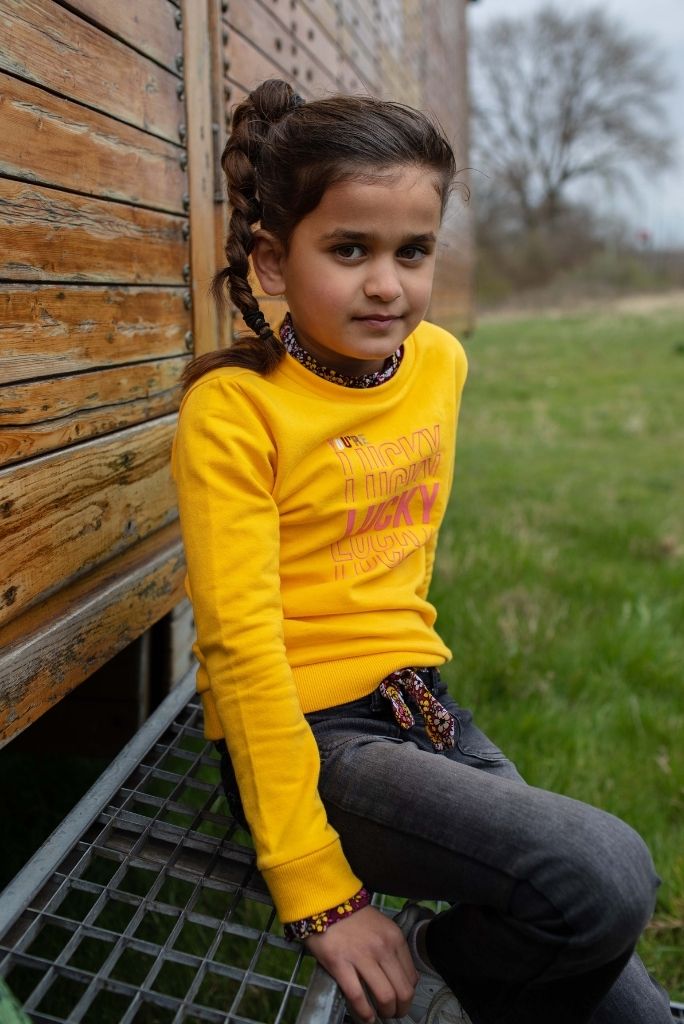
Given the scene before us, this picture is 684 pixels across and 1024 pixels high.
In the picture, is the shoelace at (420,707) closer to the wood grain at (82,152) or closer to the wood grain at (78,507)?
the wood grain at (78,507)

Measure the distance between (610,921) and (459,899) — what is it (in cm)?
26

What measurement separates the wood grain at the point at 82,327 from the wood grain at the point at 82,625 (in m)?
0.46

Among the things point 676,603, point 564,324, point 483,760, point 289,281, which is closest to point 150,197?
point 289,281

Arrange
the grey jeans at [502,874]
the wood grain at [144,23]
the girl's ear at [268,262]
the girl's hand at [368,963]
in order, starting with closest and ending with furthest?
the grey jeans at [502,874], the girl's hand at [368,963], the girl's ear at [268,262], the wood grain at [144,23]

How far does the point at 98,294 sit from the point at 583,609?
8.32 ft

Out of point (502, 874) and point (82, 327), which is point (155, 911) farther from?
point (82, 327)

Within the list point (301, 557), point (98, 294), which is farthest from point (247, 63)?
point (301, 557)

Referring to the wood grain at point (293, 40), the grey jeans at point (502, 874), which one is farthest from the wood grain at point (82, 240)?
the grey jeans at point (502, 874)

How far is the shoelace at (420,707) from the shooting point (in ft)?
5.65

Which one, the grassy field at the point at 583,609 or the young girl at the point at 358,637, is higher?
the young girl at the point at 358,637

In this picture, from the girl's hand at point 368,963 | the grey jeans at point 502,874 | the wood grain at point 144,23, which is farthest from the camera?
the wood grain at point 144,23

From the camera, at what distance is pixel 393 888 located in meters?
1.56

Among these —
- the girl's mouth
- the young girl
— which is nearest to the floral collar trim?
the young girl

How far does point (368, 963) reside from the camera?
57.1 inches
